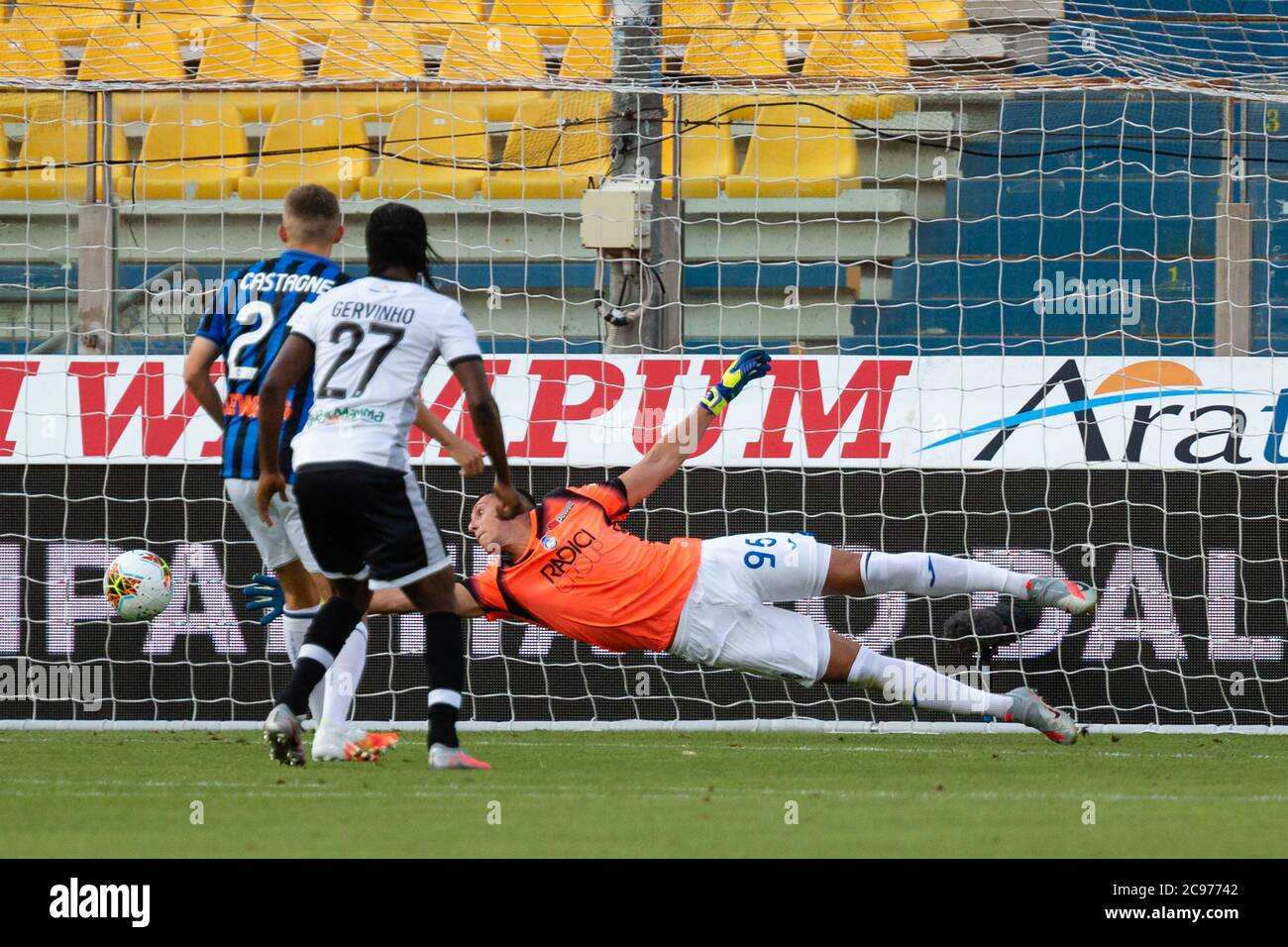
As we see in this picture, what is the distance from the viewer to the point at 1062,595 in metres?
6.24

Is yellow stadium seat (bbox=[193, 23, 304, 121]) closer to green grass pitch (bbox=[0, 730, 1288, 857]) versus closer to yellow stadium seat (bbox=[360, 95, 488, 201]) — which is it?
yellow stadium seat (bbox=[360, 95, 488, 201])

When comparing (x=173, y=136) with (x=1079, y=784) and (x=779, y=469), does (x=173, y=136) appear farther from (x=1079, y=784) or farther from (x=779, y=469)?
(x=1079, y=784)

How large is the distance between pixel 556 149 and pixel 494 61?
2.94 feet

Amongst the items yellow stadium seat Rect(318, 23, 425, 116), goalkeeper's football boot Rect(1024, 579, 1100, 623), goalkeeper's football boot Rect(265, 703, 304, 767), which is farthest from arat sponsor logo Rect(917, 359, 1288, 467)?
yellow stadium seat Rect(318, 23, 425, 116)

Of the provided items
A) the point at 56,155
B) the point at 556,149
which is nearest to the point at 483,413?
→ the point at 556,149

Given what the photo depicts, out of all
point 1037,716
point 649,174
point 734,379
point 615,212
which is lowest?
point 1037,716

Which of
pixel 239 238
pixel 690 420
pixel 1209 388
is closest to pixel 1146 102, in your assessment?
pixel 1209 388

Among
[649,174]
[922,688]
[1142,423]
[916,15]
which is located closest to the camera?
[922,688]

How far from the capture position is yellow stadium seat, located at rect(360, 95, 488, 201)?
Result: 32.6ft

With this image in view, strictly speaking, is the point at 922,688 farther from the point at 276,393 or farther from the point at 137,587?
the point at 137,587

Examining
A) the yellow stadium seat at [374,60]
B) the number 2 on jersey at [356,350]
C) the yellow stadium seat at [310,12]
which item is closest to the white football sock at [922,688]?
the number 2 on jersey at [356,350]

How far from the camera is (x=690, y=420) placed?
6.48 m

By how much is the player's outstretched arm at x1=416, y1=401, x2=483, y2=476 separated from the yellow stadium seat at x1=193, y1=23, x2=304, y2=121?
15.7 ft

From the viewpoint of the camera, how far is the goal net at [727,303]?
7.86m
